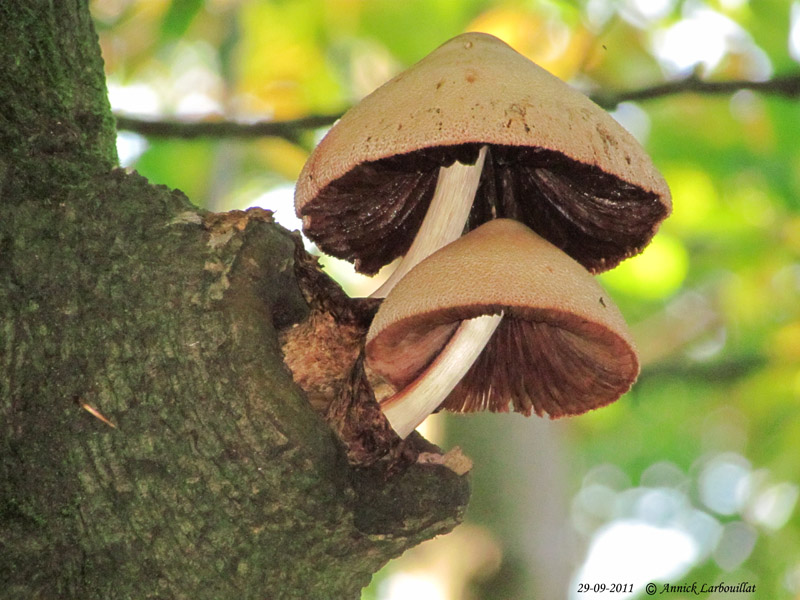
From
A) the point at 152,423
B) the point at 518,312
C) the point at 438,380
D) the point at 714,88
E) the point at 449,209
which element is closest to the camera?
the point at 152,423

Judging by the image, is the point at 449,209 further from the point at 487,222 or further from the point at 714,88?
the point at 714,88

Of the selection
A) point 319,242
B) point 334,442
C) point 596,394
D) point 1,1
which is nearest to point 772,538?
point 596,394

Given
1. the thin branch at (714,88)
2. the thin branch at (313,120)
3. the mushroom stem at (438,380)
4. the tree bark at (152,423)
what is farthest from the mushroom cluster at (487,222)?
the thin branch at (714,88)

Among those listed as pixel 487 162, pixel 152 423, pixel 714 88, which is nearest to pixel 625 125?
pixel 714 88

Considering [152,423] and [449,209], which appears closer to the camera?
[152,423]

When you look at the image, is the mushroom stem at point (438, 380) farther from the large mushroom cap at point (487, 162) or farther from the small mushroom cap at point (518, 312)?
the large mushroom cap at point (487, 162)

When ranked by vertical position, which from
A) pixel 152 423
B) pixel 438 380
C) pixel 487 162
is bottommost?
pixel 152 423

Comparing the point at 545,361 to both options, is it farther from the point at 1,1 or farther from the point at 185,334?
the point at 1,1
